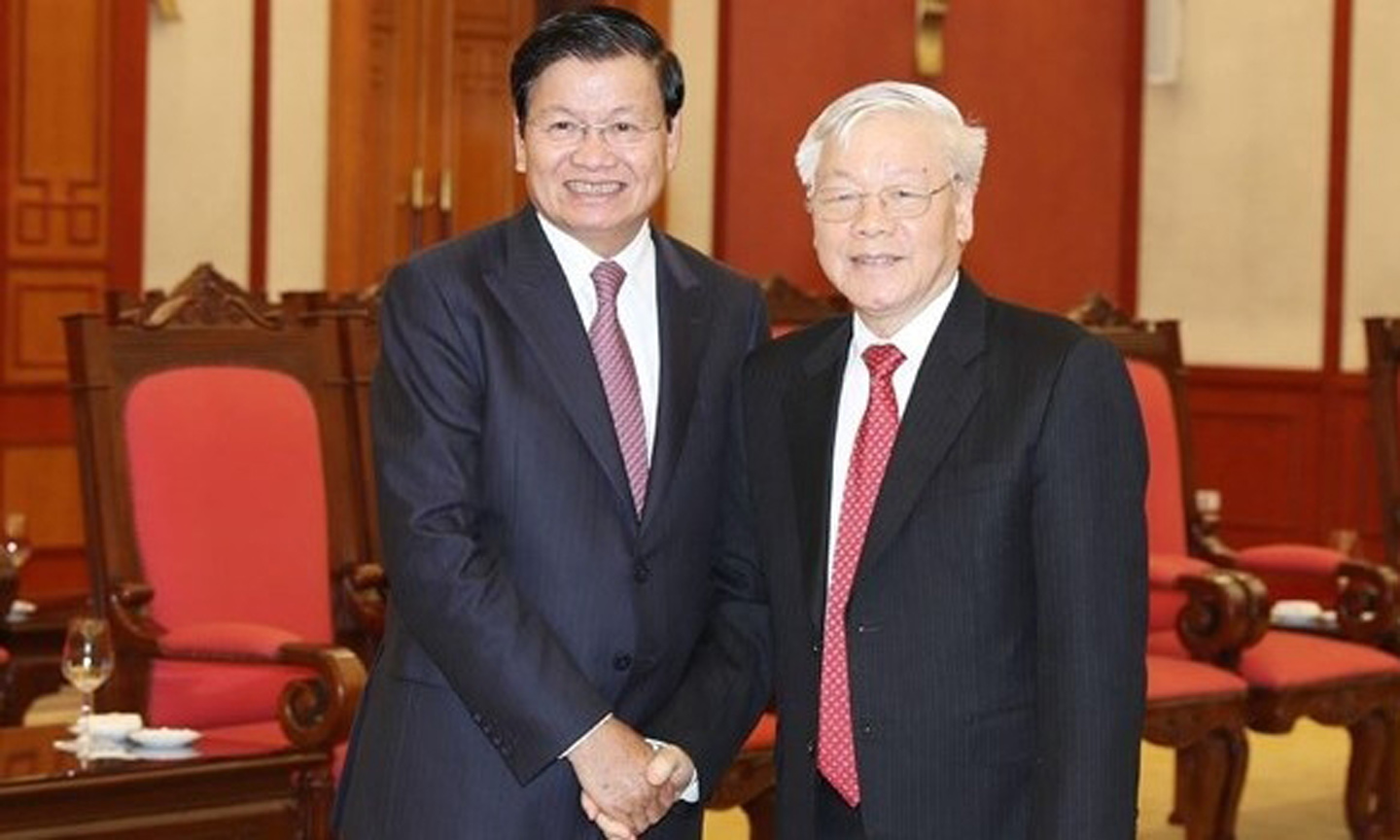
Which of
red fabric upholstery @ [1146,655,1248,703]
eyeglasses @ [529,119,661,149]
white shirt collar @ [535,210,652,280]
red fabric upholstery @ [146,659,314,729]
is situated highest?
eyeglasses @ [529,119,661,149]

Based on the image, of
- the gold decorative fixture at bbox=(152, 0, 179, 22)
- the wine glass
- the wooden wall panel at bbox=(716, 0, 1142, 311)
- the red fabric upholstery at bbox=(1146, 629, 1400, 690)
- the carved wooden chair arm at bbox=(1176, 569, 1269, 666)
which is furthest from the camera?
the wooden wall panel at bbox=(716, 0, 1142, 311)

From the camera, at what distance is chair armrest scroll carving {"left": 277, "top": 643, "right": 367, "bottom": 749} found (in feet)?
14.3

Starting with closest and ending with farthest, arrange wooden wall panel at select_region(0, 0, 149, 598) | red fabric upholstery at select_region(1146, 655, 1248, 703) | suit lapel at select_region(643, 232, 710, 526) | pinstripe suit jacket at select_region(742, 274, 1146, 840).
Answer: pinstripe suit jacket at select_region(742, 274, 1146, 840) → suit lapel at select_region(643, 232, 710, 526) → red fabric upholstery at select_region(1146, 655, 1248, 703) → wooden wall panel at select_region(0, 0, 149, 598)

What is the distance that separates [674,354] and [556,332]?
0.13 metres

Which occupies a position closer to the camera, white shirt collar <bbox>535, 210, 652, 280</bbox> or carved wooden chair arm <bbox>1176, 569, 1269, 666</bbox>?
white shirt collar <bbox>535, 210, 652, 280</bbox>

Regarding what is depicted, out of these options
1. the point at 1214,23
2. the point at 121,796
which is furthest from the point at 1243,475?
the point at 121,796

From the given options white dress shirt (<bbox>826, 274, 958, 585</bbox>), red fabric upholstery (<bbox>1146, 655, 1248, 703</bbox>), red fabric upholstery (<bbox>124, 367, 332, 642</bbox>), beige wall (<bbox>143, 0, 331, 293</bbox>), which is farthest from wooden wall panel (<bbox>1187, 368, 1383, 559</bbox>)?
white dress shirt (<bbox>826, 274, 958, 585</bbox>)

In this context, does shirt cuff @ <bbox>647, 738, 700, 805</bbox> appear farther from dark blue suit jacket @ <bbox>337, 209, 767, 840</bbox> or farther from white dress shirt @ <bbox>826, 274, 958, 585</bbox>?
white dress shirt @ <bbox>826, 274, 958, 585</bbox>

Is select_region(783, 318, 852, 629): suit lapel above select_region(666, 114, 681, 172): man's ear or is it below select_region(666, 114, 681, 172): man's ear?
below

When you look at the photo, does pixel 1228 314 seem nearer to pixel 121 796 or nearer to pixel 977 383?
pixel 121 796

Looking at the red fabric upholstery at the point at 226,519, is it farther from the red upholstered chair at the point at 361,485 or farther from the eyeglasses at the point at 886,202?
the eyeglasses at the point at 886,202

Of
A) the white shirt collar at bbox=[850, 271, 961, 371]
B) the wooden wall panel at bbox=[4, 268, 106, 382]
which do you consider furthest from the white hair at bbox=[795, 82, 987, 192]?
the wooden wall panel at bbox=[4, 268, 106, 382]

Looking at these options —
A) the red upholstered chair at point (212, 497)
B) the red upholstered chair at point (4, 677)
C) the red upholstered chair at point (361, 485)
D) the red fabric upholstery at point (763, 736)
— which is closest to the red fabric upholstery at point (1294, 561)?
the red fabric upholstery at point (763, 736)

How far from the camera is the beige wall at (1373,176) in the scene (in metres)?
9.52
